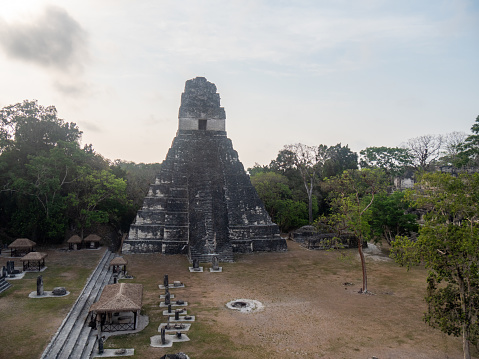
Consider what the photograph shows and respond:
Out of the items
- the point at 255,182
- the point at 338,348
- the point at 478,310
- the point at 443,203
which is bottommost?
the point at 338,348

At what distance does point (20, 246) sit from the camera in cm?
2166

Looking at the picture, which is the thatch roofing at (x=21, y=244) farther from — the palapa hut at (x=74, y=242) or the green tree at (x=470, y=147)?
the green tree at (x=470, y=147)

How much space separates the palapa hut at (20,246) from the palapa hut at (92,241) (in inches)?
160

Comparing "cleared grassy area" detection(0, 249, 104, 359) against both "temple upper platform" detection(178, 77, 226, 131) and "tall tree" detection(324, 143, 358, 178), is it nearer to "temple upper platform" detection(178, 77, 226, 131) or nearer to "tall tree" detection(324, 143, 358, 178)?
"temple upper platform" detection(178, 77, 226, 131)

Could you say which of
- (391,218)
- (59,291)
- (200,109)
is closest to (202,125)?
(200,109)

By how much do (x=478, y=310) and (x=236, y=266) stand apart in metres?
14.1

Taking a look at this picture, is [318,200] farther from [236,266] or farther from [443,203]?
[443,203]

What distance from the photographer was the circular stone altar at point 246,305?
1434cm

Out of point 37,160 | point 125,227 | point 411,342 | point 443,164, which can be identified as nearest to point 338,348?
point 411,342

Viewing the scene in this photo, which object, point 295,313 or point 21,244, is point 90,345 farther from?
point 21,244

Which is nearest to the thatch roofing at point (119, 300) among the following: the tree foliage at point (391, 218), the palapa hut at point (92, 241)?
the palapa hut at point (92, 241)

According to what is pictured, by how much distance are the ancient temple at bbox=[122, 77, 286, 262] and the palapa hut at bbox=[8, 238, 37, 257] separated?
5937 mm

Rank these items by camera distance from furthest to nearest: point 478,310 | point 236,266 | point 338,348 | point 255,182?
point 255,182, point 236,266, point 338,348, point 478,310

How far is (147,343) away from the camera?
11.3 meters
